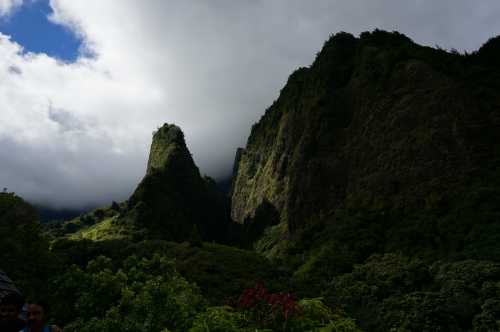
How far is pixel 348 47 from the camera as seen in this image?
7919 cm

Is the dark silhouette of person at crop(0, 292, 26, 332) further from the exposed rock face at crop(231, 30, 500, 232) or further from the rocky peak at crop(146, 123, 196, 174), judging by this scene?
the rocky peak at crop(146, 123, 196, 174)

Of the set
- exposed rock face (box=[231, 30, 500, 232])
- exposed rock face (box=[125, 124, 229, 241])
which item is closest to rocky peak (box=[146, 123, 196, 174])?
exposed rock face (box=[125, 124, 229, 241])

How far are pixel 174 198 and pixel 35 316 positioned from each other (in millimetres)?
108282

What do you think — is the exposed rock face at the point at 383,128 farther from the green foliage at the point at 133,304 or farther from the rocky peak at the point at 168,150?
the rocky peak at the point at 168,150

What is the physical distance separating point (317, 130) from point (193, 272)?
40405 millimetres

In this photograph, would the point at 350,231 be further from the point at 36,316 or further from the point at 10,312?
the point at 10,312

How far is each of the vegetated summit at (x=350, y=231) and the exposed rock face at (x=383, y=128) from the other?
0.71 ft

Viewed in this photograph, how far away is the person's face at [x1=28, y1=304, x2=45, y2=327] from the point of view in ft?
19.6

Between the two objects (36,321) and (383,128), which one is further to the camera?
(383,128)

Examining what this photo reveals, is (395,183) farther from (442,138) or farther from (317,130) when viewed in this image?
(317,130)

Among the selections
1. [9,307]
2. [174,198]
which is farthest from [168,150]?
[9,307]

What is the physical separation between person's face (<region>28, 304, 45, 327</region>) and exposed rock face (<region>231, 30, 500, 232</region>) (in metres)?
44.5

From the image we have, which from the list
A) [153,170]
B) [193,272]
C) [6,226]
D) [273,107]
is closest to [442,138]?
[193,272]

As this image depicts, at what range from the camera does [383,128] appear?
57312 millimetres
